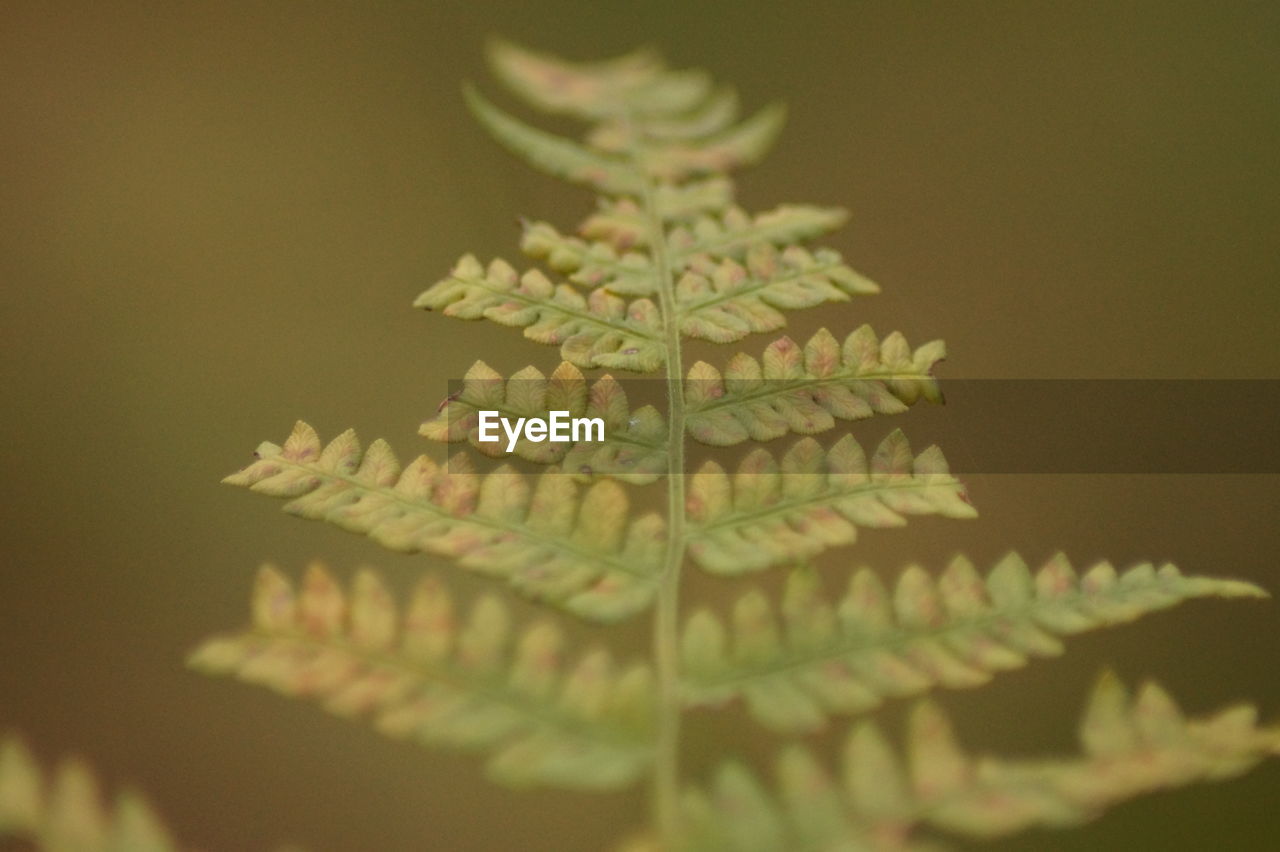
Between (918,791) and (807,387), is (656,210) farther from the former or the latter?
(918,791)

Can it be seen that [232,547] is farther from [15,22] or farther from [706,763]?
[15,22]

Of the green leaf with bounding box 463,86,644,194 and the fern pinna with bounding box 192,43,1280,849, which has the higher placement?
the green leaf with bounding box 463,86,644,194

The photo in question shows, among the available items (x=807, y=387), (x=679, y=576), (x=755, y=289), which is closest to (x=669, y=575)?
(x=679, y=576)

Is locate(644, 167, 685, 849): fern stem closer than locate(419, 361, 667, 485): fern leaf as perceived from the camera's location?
Yes

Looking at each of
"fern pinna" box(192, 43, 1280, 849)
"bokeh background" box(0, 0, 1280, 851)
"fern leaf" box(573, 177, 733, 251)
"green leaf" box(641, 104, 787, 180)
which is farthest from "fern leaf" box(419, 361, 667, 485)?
"bokeh background" box(0, 0, 1280, 851)

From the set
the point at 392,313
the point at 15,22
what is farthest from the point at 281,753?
the point at 15,22

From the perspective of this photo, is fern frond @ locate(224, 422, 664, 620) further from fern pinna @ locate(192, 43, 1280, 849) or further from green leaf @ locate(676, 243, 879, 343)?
green leaf @ locate(676, 243, 879, 343)
